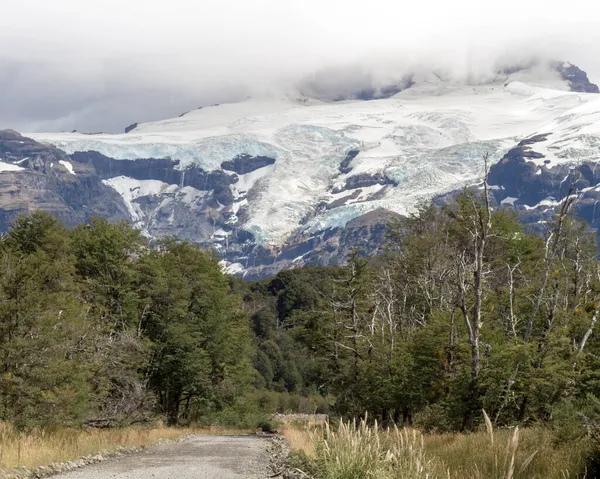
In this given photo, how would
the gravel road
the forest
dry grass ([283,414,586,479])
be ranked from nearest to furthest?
dry grass ([283,414,586,479])
the gravel road
the forest

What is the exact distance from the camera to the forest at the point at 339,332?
2216 centimetres

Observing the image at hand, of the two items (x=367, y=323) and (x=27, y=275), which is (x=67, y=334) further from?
(x=367, y=323)

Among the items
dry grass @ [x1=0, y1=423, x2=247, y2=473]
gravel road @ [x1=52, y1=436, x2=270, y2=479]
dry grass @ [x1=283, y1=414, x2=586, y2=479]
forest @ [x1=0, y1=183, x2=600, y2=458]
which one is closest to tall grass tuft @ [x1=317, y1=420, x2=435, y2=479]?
dry grass @ [x1=283, y1=414, x2=586, y2=479]

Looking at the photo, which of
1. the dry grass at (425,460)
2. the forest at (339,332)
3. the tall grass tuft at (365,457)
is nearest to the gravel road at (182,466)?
the dry grass at (425,460)

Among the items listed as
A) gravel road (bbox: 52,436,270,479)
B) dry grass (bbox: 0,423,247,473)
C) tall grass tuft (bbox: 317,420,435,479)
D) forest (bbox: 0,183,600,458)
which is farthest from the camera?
forest (bbox: 0,183,600,458)

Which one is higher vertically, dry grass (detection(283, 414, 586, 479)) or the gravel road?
dry grass (detection(283, 414, 586, 479))

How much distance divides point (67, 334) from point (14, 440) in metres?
7.48

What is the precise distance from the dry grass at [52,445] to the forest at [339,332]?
1.24 meters

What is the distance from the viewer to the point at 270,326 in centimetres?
13862

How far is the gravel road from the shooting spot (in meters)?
15.6

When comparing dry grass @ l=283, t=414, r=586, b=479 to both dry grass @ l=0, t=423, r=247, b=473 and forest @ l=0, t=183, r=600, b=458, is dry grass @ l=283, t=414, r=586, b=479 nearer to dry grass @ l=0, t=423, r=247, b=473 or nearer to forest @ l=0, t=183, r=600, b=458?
forest @ l=0, t=183, r=600, b=458

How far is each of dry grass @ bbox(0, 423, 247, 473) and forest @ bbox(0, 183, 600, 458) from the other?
124cm

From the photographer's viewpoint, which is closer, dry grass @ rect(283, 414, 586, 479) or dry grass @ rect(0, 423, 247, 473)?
dry grass @ rect(283, 414, 586, 479)

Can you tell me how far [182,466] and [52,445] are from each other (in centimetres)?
365
